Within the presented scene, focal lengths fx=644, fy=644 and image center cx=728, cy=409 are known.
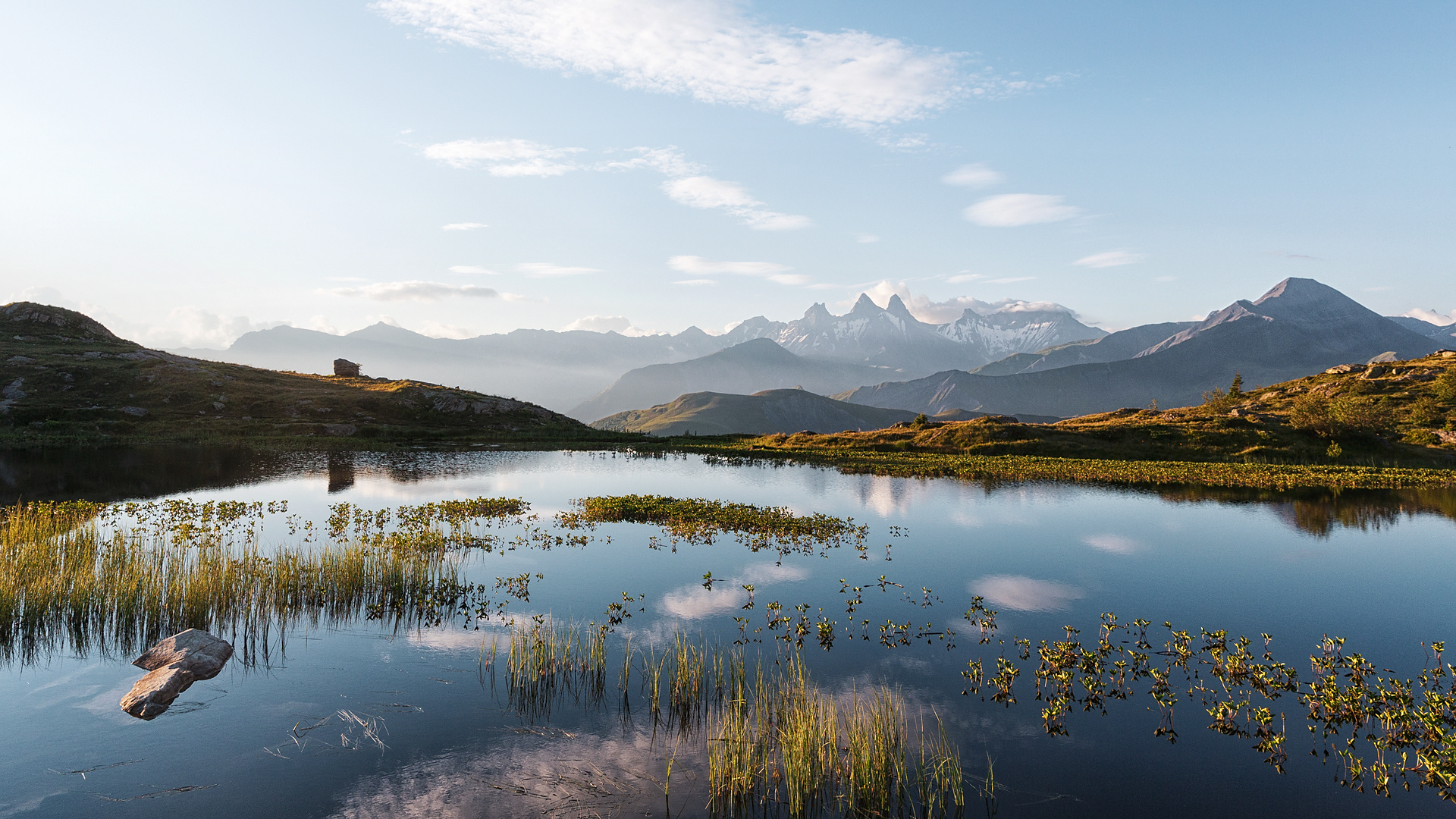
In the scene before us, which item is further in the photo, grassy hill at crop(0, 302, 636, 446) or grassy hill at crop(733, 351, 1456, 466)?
grassy hill at crop(0, 302, 636, 446)

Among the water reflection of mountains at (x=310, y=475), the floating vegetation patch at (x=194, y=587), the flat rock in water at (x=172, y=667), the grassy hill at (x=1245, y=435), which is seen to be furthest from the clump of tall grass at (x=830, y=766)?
the grassy hill at (x=1245, y=435)

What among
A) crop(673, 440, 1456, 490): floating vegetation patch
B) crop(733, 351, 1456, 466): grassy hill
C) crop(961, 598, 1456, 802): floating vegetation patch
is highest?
crop(733, 351, 1456, 466): grassy hill

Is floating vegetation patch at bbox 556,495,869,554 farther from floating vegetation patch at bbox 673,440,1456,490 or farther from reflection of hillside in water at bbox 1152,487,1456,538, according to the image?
reflection of hillside in water at bbox 1152,487,1456,538

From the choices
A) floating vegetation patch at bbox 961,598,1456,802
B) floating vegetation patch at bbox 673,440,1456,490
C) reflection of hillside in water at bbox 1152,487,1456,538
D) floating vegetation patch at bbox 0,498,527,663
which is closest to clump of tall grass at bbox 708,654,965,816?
floating vegetation patch at bbox 961,598,1456,802

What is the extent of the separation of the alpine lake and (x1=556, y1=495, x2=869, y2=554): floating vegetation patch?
1.60 feet

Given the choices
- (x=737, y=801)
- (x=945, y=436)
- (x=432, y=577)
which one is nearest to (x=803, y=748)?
(x=737, y=801)

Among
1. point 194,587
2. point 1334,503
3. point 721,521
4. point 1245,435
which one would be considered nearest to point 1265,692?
point 721,521

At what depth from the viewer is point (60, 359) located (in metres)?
136

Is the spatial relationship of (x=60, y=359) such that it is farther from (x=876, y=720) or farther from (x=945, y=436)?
(x=876, y=720)

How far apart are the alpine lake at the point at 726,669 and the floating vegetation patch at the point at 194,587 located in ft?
0.46

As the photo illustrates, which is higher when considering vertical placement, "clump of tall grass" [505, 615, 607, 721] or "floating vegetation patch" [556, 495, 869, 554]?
"floating vegetation patch" [556, 495, 869, 554]

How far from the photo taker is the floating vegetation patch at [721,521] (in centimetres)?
3869

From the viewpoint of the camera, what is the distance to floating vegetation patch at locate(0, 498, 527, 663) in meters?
22.2

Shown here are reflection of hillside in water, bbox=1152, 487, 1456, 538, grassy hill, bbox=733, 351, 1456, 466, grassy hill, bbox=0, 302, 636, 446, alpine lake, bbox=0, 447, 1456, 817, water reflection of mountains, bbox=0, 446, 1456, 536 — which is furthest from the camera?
grassy hill, bbox=0, 302, 636, 446
